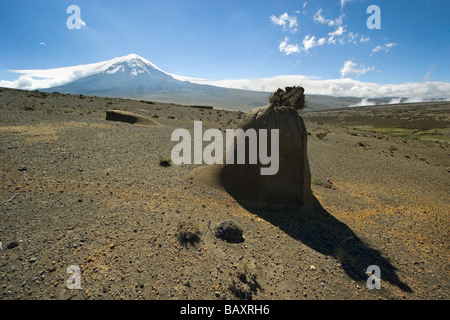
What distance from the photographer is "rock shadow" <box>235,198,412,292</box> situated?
14.2 ft

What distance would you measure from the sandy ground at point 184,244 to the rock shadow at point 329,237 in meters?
0.03

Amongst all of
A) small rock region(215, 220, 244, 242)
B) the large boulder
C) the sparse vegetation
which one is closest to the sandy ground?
the sparse vegetation

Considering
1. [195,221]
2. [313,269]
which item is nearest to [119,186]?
[195,221]

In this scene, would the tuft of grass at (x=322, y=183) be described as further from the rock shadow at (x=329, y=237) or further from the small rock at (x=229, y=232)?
the small rock at (x=229, y=232)

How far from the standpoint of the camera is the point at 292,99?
6609 millimetres

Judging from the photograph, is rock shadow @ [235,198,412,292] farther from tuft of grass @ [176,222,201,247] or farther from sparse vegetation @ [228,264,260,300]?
tuft of grass @ [176,222,201,247]

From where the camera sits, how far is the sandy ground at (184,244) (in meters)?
3.58

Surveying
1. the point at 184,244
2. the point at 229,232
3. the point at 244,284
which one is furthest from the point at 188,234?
the point at 244,284
